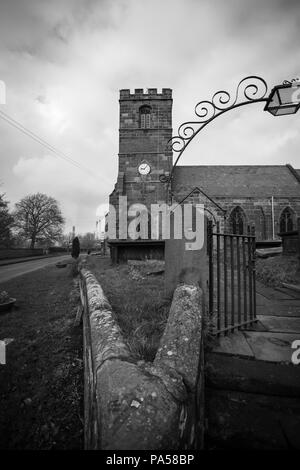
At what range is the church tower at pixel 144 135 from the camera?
57.5 feet

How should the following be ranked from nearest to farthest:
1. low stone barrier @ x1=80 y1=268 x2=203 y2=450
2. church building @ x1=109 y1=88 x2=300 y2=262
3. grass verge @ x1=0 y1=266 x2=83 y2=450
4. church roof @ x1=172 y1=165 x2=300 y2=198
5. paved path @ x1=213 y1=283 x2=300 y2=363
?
low stone barrier @ x1=80 y1=268 x2=203 y2=450 → grass verge @ x1=0 y1=266 x2=83 y2=450 → paved path @ x1=213 y1=283 x2=300 y2=363 → church building @ x1=109 y1=88 x2=300 y2=262 → church roof @ x1=172 y1=165 x2=300 y2=198

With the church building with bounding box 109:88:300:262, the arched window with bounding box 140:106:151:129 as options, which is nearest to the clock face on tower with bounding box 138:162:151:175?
the church building with bounding box 109:88:300:262

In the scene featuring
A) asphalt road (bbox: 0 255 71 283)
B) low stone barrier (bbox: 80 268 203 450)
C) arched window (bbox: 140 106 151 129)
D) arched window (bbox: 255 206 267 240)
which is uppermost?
arched window (bbox: 140 106 151 129)

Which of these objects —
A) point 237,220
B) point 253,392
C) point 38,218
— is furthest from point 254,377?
point 38,218

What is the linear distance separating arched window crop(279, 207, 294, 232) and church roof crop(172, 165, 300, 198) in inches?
58.4

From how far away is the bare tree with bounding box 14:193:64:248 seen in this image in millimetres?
39438

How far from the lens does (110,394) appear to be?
3.81 ft

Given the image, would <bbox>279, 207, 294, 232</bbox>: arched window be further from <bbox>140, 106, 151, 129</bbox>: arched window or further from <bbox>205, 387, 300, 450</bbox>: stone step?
<bbox>205, 387, 300, 450</bbox>: stone step

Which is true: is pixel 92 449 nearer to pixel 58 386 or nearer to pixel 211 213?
pixel 58 386

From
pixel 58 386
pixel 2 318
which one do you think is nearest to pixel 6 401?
pixel 58 386

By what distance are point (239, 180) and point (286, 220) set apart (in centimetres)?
541

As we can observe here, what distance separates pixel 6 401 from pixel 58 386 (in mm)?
476

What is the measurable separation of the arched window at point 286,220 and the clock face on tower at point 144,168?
1212cm

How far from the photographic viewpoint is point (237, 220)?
1859cm
